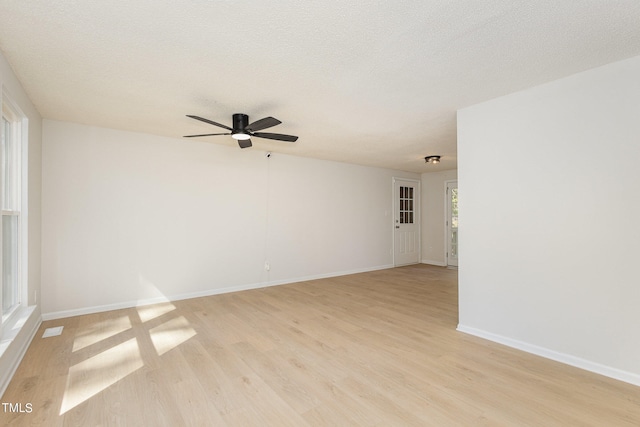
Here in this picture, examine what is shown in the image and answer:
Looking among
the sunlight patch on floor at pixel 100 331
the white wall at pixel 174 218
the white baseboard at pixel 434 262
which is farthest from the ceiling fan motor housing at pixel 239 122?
the white baseboard at pixel 434 262

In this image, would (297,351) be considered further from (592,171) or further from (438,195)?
(438,195)

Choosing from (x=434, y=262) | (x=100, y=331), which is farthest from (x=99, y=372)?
(x=434, y=262)

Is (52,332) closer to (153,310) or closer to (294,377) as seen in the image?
(153,310)

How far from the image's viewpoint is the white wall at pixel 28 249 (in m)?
2.16

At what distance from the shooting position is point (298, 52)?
2.07 meters

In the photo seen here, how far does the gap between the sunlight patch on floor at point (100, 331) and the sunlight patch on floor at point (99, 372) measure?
33 cm

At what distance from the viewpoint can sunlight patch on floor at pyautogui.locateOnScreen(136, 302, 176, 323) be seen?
3.55m

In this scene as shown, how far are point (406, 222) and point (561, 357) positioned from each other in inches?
200

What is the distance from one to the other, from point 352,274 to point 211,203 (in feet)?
10.4

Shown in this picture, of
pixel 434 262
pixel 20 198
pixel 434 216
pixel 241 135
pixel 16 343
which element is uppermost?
pixel 241 135

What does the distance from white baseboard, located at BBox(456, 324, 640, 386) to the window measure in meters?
4.28

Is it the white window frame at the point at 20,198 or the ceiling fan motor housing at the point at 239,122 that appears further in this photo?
the ceiling fan motor housing at the point at 239,122

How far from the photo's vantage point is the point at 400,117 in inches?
135

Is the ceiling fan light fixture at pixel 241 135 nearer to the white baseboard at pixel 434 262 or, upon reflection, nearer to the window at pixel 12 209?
the window at pixel 12 209
